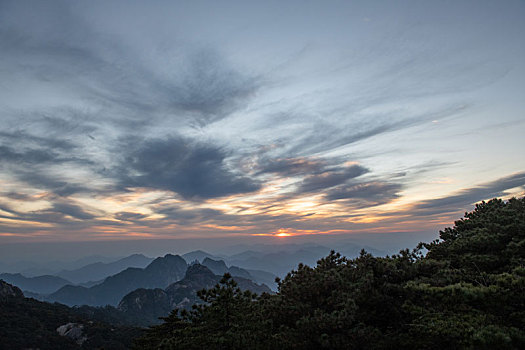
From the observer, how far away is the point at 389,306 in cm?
1425

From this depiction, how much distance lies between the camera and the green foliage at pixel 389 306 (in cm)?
1134

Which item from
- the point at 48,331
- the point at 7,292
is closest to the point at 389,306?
the point at 48,331

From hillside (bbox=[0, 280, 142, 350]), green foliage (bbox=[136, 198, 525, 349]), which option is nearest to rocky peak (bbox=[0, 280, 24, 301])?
hillside (bbox=[0, 280, 142, 350])

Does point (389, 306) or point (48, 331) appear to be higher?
point (389, 306)

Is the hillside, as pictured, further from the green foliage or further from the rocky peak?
the green foliage

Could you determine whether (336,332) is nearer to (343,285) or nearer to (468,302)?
(343,285)

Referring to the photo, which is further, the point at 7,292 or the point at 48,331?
the point at 7,292

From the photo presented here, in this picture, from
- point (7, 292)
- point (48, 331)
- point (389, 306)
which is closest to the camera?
point (389, 306)

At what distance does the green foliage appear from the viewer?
37.2 feet

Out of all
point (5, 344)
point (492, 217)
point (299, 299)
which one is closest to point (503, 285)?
point (299, 299)

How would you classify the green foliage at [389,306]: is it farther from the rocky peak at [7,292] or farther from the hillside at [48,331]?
the rocky peak at [7,292]

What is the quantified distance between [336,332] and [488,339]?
6.15 metres

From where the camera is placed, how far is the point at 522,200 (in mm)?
23109

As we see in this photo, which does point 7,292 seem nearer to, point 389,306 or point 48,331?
point 48,331
